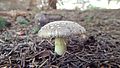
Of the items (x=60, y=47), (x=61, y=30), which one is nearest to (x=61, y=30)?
(x=61, y=30)

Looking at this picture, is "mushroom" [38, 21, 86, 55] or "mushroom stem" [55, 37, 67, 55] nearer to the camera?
"mushroom" [38, 21, 86, 55]

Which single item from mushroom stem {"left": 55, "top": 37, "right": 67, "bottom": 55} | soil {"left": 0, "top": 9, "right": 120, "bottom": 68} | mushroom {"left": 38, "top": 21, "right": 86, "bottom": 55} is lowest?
soil {"left": 0, "top": 9, "right": 120, "bottom": 68}

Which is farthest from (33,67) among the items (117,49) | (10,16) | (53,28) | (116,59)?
(10,16)

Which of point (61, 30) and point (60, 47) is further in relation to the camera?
point (60, 47)

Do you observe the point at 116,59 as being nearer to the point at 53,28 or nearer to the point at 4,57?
the point at 53,28

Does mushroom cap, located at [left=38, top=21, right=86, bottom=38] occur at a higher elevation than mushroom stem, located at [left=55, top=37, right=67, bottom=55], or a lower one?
higher

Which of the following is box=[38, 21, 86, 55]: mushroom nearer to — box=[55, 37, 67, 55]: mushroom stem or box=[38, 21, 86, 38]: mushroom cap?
box=[38, 21, 86, 38]: mushroom cap

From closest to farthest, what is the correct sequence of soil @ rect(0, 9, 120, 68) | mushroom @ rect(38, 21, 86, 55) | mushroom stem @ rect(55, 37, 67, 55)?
mushroom @ rect(38, 21, 86, 55) < soil @ rect(0, 9, 120, 68) < mushroom stem @ rect(55, 37, 67, 55)

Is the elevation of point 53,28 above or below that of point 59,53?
above

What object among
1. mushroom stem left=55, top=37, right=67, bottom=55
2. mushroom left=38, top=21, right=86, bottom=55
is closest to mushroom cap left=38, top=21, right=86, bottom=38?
mushroom left=38, top=21, right=86, bottom=55

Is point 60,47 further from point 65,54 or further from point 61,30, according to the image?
point 61,30

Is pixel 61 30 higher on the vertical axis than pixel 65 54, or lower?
higher
